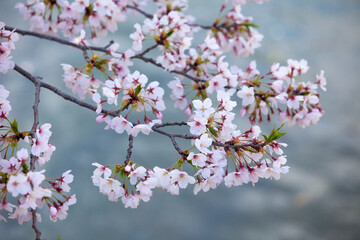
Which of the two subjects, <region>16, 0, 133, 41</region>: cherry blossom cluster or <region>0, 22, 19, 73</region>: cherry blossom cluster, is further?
<region>16, 0, 133, 41</region>: cherry blossom cluster

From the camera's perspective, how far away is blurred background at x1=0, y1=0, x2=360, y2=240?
6.40 ft

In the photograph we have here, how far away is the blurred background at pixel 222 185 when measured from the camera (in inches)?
76.8

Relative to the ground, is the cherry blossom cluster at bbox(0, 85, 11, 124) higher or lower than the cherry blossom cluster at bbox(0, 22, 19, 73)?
lower

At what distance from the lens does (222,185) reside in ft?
7.30

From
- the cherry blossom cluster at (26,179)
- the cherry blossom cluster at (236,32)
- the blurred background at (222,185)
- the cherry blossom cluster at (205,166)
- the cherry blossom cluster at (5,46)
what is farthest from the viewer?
the blurred background at (222,185)

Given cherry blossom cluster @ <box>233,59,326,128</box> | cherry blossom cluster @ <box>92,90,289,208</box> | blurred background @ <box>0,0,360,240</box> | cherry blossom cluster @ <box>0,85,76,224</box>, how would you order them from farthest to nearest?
blurred background @ <box>0,0,360,240</box>, cherry blossom cluster @ <box>233,59,326,128</box>, cherry blossom cluster @ <box>92,90,289,208</box>, cherry blossom cluster @ <box>0,85,76,224</box>

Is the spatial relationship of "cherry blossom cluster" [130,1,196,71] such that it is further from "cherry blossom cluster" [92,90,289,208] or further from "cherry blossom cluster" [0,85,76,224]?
"cherry blossom cluster" [0,85,76,224]

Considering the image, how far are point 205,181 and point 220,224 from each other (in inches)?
46.6

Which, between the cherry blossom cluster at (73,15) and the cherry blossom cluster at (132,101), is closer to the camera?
the cherry blossom cluster at (132,101)

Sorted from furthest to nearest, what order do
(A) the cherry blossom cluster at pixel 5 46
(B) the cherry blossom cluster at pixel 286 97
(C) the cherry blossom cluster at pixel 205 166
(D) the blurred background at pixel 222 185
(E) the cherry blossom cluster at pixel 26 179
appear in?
(D) the blurred background at pixel 222 185, (B) the cherry blossom cluster at pixel 286 97, (A) the cherry blossom cluster at pixel 5 46, (C) the cherry blossom cluster at pixel 205 166, (E) the cherry blossom cluster at pixel 26 179

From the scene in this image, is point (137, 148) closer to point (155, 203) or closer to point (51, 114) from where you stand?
point (155, 203)

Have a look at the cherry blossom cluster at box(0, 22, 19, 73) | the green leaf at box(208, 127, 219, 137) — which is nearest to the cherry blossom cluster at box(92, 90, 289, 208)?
the green leaf at box(208, 127, 219, 137)

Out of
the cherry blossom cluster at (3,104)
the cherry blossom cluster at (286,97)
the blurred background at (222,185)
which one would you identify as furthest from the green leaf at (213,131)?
the blurred background at (222,185)

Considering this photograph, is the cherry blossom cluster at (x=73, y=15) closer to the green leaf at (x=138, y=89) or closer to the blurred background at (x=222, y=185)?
the green leaf at (x=138, y=89)
